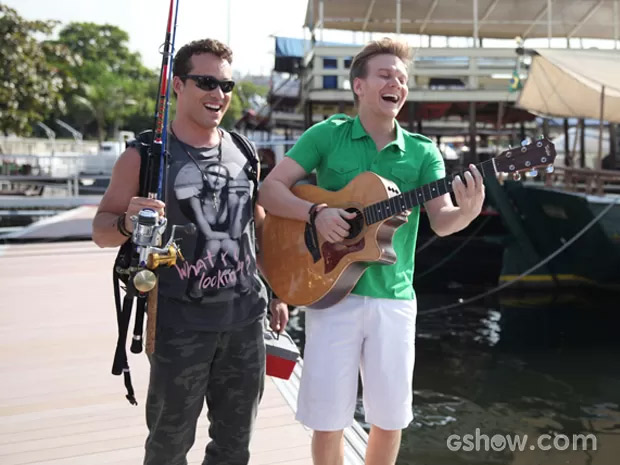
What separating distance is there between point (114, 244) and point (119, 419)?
5.73ft

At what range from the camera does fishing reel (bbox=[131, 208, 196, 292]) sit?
76.7 inches

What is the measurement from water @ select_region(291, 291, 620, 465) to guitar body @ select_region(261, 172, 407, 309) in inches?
107

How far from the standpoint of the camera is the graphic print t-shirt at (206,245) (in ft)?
7.23

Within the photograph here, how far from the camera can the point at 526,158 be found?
7.83 ft

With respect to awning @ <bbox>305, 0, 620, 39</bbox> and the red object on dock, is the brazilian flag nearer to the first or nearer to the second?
awning @ <bbox>305, 0, 620, 39</bbox>

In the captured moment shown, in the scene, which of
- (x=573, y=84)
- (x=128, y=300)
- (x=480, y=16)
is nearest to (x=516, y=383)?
(x=128, y=300)

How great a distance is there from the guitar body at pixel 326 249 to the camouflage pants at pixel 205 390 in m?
0.29

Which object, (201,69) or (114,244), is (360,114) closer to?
(201,69)

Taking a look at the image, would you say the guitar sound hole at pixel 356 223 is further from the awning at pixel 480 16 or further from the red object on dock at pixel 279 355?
the awning at pixel 480 16

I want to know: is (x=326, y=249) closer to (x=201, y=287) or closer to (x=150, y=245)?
(x=201, y=287)

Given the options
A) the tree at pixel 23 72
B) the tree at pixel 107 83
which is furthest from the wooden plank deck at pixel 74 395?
the tree at pixel 107 83

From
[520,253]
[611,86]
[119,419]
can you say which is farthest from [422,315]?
[119,419]

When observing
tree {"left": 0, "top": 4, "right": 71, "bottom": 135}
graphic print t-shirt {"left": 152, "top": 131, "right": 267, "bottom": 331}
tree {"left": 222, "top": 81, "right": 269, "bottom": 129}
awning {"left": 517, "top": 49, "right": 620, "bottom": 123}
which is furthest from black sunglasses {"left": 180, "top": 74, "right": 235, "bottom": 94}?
tree {"left": 222, "top": 81, "right": 269, "bottom": 129}

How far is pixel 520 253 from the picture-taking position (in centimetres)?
1110
